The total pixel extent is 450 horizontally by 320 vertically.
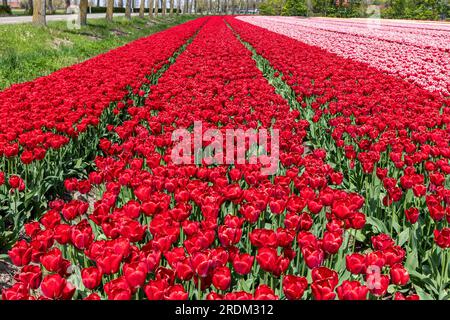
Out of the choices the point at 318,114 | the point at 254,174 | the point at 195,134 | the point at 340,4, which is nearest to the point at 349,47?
the point at 318,114

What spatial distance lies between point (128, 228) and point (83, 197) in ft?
8.61

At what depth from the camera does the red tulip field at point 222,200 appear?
2.38 m

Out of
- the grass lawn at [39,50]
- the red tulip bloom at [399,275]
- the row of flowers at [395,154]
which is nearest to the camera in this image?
the red tulip bloom at [399,275]

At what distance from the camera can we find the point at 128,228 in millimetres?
2664

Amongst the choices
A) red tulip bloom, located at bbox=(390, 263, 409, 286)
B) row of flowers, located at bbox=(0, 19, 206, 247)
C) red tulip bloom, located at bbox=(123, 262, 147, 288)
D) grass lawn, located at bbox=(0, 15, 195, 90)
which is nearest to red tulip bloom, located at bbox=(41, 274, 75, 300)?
red tulip bloom, located at bbox=(123, 262, 147, 288)

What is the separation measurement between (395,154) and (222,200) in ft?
6.22

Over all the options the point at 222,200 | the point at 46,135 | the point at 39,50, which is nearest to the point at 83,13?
the point at 39,50

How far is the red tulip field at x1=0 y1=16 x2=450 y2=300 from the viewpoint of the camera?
93.7 inches

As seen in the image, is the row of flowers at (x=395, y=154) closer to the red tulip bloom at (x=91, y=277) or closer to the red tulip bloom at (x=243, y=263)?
the red tulip bloom at (x=243, y=263)

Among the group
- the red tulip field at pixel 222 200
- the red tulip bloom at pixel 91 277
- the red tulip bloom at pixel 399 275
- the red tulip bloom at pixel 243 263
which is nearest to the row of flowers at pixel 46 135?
the red tulip field at pixel 222 200

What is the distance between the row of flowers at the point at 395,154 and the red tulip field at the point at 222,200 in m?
0.02

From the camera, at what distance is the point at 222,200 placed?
3.18 metres

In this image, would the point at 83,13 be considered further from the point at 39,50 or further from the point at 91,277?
the point at 91,277
